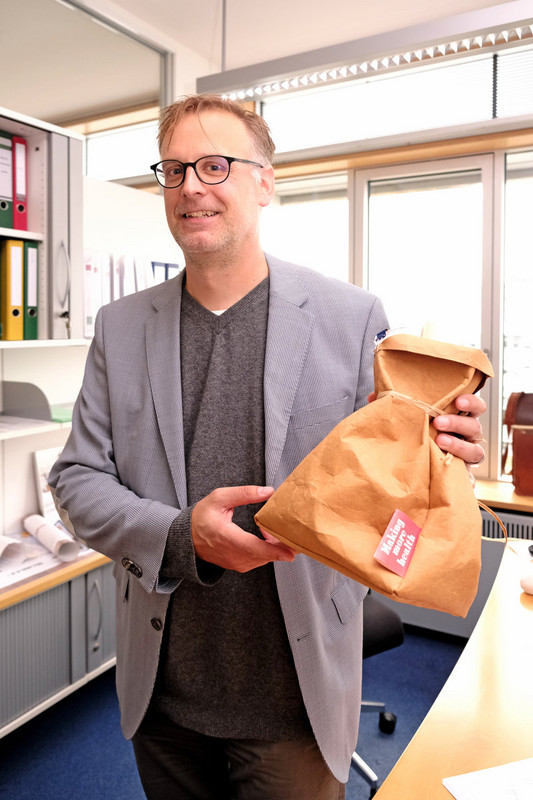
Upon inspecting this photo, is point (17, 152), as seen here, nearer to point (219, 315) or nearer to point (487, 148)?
point (219, 315)

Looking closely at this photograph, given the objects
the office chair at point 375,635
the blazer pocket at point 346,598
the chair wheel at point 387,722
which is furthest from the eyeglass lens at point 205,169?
the chair wheel at point 387,722

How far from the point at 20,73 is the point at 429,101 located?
84.8 inches

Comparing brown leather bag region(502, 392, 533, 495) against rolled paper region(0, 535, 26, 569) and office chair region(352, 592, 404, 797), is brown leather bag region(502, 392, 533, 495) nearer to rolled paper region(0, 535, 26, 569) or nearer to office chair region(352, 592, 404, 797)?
office chair region(352, 592, 404, 797)

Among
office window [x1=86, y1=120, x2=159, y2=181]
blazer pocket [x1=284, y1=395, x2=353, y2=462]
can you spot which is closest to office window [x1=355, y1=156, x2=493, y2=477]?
office window [x1=86, y1=120, x2=159, y2=181]

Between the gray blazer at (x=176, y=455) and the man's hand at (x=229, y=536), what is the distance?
0.33 ft

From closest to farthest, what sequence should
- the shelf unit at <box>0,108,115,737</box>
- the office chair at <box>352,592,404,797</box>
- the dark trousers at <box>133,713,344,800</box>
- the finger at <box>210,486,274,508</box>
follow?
the finger at <box>210,486,274,508</box> < the dark trousers at <box>133,713,344,800</box> < the office chair at <box>352,592,404,797</box> < the shelf unit at <box>0,108,115,737</box>

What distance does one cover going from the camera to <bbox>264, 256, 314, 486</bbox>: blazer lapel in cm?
116

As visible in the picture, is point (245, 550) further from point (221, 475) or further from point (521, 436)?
point (521, 436)

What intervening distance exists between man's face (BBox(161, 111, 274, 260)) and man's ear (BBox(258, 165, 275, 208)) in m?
0.05

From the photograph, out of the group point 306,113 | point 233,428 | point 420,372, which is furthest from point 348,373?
point 306,113

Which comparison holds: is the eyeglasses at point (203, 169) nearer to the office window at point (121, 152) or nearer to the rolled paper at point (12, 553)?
the rolled paper at point (12, 553)

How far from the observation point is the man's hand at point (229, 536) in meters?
0.95

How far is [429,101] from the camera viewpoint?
3496 mm

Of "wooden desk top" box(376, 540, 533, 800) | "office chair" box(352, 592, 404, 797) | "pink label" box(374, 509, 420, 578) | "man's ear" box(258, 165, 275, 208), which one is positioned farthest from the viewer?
"office chair" box(352, 592, 404, 797)
